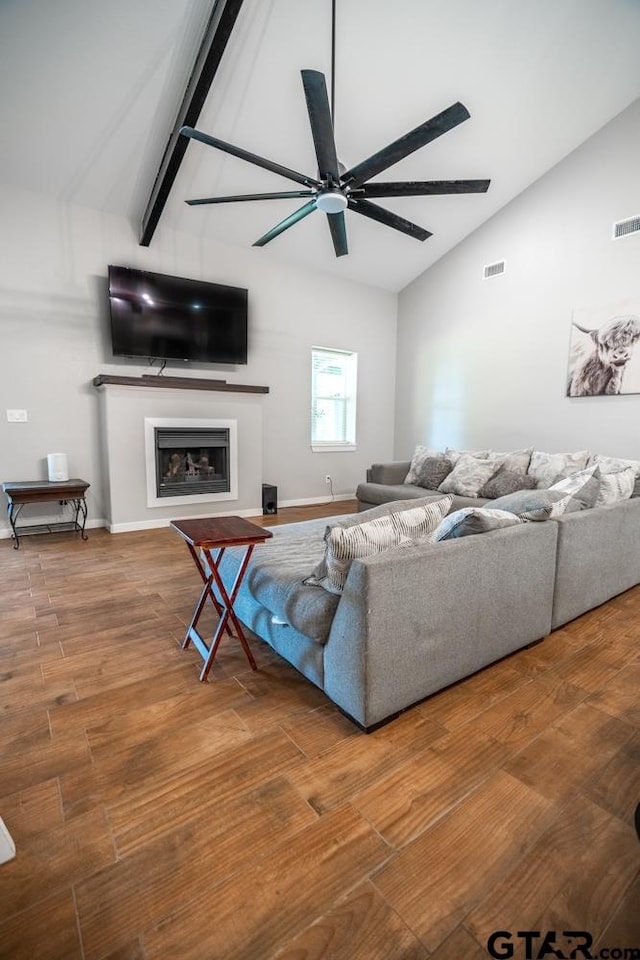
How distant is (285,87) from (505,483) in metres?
3.89

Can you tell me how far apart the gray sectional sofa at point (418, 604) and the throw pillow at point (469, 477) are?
5.96 ft

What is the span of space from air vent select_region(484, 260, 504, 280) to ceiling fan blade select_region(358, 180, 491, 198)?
2783 mm

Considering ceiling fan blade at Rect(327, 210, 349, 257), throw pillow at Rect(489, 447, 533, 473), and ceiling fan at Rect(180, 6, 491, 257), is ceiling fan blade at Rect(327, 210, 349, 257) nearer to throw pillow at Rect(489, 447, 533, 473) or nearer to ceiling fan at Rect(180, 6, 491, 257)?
ceiling fan at Rect(180, 6, 491, 257)

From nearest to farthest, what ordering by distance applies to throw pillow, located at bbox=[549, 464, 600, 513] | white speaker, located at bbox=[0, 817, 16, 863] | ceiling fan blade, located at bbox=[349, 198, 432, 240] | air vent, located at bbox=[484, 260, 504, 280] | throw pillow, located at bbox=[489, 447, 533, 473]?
white speaker, located at bbox=[0, 817, 16, 863], throw pillow, located at bbox=[549, 464, 600, 513], ceiling fan blade, located at bbox=[349, 198, 432, 240], throw pillow, located at bbox=[489, 447, 533, 473], air vent, located at bbox=[484, 260, 504, 280]

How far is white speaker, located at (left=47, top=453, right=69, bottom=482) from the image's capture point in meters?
4.19

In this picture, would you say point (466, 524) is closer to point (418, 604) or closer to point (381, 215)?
point (418, 604)

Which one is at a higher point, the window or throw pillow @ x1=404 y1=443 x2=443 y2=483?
the window

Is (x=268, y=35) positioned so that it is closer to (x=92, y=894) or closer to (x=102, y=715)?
(x=102, y=715)

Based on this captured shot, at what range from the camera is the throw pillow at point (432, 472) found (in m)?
4.70

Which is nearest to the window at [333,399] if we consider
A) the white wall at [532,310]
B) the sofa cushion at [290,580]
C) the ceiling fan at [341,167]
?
the white wall at [532,310]

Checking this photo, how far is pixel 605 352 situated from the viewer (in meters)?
4.40

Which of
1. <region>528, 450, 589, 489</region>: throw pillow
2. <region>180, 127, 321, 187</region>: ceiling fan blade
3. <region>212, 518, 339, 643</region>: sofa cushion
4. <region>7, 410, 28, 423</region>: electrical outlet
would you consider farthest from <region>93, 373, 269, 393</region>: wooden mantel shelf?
<region>528, 450, 589, 489</region>: throw pillow

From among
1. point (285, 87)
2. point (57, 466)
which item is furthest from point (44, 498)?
point (285, 87)

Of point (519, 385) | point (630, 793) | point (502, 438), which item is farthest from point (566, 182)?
point (630, 793)
